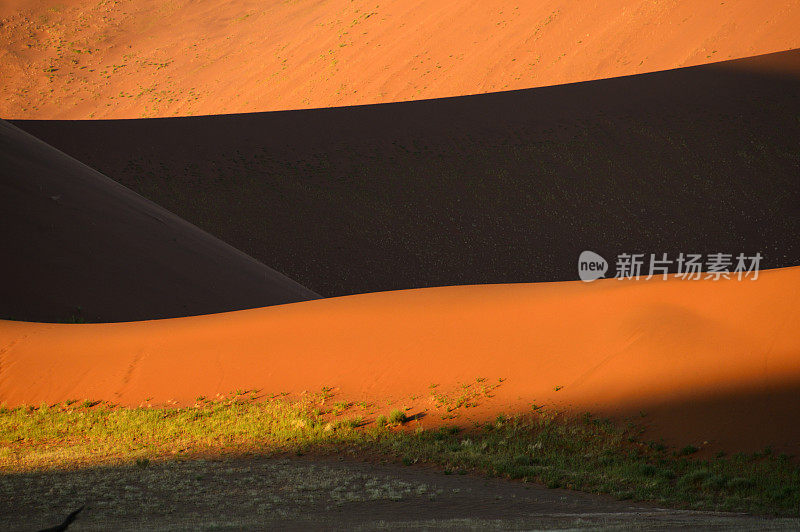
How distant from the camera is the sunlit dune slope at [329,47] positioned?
4166 centimetres

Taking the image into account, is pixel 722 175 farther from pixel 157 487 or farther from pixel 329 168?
pixel 157 487

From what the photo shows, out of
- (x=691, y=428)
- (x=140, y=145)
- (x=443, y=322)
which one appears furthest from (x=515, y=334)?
(x=140, y=145)

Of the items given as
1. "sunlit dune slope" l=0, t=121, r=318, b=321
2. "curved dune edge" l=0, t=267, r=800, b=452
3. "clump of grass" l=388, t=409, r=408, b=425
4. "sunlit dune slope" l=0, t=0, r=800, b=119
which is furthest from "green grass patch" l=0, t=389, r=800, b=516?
"sunlit dune slope" l=0, t=0, r=800, b=119

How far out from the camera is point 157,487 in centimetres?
724

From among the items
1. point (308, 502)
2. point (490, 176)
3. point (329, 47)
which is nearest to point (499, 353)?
point (308, 502)

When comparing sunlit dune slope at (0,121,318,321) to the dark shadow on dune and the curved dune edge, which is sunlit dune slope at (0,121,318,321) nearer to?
the curved dune edge

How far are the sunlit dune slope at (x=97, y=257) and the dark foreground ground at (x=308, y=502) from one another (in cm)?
1050

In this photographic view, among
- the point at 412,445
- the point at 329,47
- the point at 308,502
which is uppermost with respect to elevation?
the point at 329,47

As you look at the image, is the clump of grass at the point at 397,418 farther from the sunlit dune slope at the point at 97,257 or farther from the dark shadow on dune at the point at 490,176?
the dark shadow on dune at the point at 490,176

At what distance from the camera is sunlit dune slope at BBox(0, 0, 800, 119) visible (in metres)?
41.7

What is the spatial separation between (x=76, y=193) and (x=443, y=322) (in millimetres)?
14163

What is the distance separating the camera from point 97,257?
19.7 m

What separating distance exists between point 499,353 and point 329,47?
51.8 metres

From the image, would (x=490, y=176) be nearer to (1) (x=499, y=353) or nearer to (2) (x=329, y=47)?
(1) (x=499, y=353)
